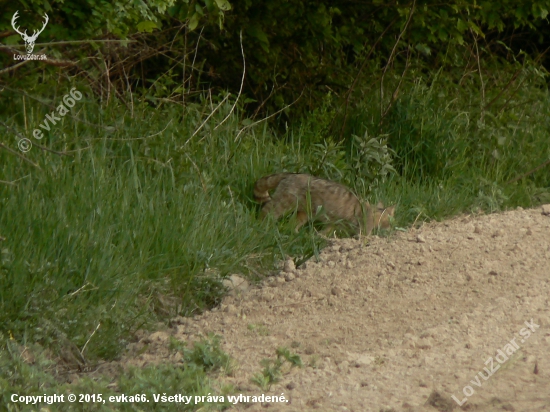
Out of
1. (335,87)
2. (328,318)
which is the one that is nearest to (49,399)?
(328,318)

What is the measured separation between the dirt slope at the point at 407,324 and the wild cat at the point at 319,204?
0.88ft

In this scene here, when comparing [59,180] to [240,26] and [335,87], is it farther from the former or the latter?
[335,87]

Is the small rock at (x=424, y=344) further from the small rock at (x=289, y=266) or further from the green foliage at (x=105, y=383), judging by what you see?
the small rock at (x=289, y=266)

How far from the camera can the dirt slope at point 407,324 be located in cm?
404

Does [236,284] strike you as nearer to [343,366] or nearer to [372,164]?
[343,366]

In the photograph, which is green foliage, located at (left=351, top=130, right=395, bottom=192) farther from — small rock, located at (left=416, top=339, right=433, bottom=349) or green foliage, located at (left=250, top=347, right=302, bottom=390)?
green foliage, located at (left=250, top=347, right=302, bottom=390)

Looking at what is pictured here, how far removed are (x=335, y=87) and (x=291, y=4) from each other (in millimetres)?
1412

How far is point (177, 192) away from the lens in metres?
6.16

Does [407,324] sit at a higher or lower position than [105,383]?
lower
